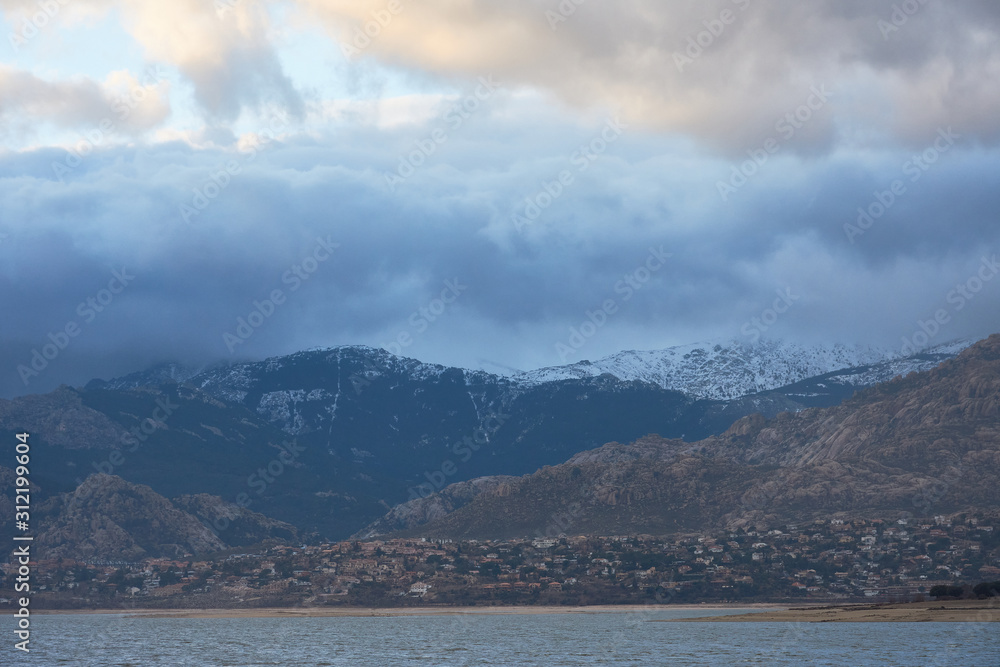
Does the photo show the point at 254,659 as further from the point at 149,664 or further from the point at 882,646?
the point at 882,646

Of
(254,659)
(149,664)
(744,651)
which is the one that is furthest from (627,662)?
(149,664)

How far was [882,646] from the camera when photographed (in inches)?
7653

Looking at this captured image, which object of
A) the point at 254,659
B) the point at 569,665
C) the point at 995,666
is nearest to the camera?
the point at 995,666

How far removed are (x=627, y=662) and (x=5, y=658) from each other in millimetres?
104038

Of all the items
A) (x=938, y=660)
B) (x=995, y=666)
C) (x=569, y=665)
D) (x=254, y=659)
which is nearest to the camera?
(x=995, y=666)

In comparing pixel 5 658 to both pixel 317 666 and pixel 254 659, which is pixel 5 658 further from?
pixel 317 666

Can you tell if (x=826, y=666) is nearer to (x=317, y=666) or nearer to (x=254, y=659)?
(x=317, y=666)

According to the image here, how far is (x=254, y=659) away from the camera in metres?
193

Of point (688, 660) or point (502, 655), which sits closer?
point (688, 660)

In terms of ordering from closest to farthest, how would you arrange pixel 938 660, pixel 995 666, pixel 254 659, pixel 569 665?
pixel 995 666 → pixel 938 660 → pixel 569 665 → pixel 254 659

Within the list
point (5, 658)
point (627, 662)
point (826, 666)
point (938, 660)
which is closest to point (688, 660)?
point (627, 662)

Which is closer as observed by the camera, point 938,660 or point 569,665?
point 938,660

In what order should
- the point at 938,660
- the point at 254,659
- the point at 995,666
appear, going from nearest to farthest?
the point at 995,666, the point at 938,660, the point at 254,659

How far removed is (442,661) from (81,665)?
56623 mm
